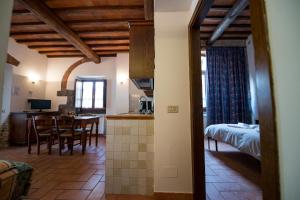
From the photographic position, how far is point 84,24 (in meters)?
3.69

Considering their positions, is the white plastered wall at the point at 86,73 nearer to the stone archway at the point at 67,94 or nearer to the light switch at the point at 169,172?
the stone archway at the point at 67,94

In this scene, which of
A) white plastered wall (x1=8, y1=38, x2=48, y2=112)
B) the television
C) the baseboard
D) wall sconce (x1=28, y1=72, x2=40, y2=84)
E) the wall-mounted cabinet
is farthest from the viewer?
wall sconce (x1=28, y1=72, x2=40, y2=84)

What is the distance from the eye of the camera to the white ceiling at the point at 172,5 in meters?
1.74

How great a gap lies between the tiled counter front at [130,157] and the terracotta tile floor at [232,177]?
76 cm

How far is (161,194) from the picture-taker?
67.5 inches

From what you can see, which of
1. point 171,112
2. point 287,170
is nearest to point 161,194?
point 171,112

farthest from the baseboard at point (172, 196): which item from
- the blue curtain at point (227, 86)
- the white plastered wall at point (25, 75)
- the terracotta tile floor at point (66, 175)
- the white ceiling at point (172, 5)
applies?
the white plastered wall at point (25, 75)

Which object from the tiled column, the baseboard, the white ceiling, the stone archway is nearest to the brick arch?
the stone archway

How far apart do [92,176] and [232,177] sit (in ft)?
6.59

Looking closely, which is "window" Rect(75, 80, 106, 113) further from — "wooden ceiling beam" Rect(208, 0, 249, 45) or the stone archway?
"wooden ceiling beam" Rect(208, 0, 249, 45)

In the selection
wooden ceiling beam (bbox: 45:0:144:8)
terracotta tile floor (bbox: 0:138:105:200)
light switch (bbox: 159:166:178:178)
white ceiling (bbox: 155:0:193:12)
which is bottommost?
terracotta tile floor (bbox: 0:138:105:200)

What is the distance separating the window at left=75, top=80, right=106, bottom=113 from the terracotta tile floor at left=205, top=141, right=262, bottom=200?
4.12 meters

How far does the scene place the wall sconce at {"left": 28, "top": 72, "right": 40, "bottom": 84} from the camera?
5.08 meters

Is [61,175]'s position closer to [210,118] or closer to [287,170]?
[287,170]
